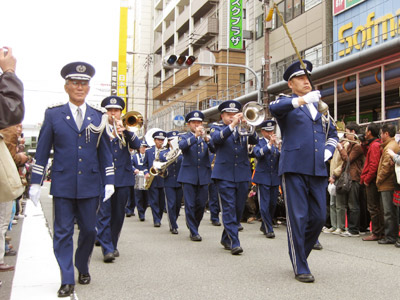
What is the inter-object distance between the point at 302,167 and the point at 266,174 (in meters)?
4.36

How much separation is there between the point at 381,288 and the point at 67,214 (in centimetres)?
328

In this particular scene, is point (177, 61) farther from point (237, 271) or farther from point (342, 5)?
point (237, 271)

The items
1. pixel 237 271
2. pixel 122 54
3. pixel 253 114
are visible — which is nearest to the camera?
pixel 237 271

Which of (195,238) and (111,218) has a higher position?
(111,218)

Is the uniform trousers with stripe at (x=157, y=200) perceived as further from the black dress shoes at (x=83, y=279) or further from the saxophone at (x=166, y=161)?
the black dress shoes at (x=83, y=279)

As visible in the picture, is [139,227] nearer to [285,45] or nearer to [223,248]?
[223,248]

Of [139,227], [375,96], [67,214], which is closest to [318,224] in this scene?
[67,214]

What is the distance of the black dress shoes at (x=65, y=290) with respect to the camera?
4.61m

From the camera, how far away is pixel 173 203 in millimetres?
10109

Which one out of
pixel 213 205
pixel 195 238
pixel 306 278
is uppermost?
pixel 213 205

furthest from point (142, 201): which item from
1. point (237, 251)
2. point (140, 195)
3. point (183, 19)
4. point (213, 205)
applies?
point (183, 19)

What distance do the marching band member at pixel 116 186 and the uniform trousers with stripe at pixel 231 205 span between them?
141 centimetres

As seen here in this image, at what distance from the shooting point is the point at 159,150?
1174 cm

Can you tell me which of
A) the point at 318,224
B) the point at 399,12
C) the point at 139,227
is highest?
the point at 399,12
